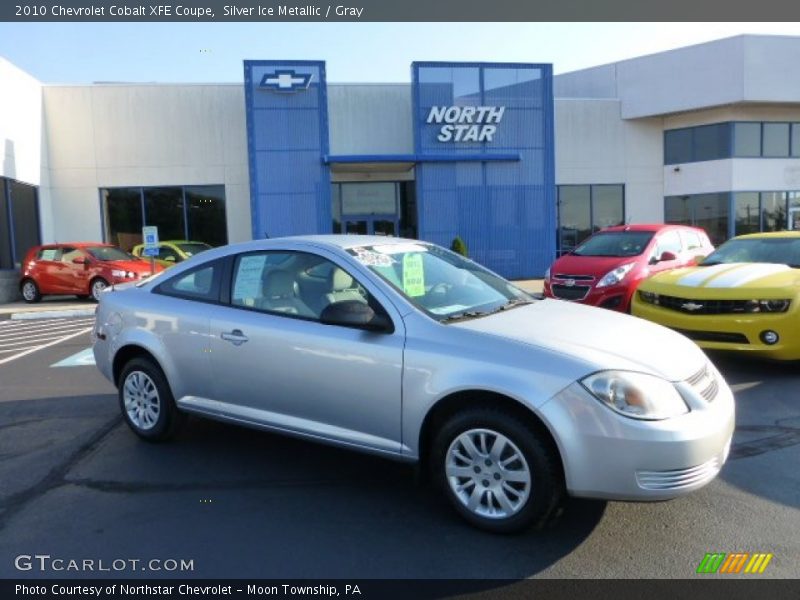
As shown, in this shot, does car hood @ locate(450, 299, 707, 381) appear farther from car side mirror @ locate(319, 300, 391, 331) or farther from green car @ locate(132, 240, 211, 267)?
green car @ locate(132, 240, 211, 267)

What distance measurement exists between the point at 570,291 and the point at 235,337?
6231 mm

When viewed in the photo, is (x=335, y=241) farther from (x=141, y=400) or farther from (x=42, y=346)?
(x=42, y=346)

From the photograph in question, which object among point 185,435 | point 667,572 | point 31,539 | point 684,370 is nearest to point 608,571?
point 667,572

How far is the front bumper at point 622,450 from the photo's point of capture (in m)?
3.06

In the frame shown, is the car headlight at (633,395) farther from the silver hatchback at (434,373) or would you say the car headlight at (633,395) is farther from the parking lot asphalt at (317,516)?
the parking lot asphalt at (317,516)

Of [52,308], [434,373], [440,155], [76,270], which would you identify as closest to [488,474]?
[434,373]

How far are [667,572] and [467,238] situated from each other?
1906cm

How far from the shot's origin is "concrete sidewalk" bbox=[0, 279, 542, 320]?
1475 centimetres

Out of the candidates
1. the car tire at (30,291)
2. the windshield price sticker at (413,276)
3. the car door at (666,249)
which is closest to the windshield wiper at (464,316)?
the windshield price sticker at (413,276)

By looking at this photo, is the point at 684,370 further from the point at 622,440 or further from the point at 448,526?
the point at 448,526

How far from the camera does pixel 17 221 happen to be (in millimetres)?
20359

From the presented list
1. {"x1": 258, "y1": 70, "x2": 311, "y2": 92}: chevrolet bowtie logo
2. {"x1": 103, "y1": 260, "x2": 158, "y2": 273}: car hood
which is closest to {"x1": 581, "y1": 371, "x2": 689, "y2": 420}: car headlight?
{"x1": 103, "y1": 260, "x2": 158, "y2": 273}: car hood

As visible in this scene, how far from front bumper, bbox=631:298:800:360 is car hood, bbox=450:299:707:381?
2921mm

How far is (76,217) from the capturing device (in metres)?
22.2
